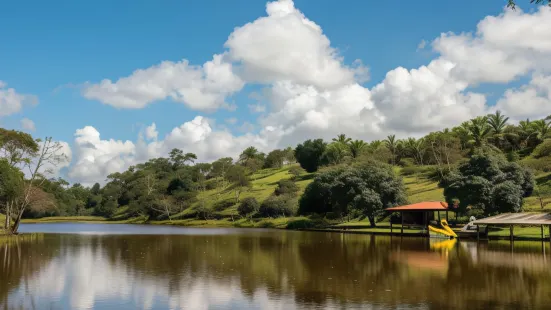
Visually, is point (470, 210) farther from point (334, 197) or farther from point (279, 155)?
point (279, 155)

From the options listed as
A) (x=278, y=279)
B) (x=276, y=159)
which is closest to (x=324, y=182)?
(x=278, y=279)

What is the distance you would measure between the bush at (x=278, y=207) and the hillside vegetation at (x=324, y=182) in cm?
21

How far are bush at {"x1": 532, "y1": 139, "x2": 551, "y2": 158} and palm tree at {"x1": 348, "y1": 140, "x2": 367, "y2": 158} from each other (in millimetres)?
35772

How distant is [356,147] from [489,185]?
54741 millimetres

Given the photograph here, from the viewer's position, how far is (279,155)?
153625 millimetres

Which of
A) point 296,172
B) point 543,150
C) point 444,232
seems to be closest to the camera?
point 444,232

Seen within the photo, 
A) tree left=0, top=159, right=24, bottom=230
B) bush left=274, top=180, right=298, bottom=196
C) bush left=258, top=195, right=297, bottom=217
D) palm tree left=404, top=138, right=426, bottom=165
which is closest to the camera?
tree left=0, top=159, right=24, bottom=230

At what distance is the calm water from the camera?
58.7 feet

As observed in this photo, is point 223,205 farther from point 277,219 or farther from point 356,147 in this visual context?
point 356,147

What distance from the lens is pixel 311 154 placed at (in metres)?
117

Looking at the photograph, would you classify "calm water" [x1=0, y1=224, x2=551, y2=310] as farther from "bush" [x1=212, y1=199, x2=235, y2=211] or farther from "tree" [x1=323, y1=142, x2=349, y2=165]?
"tree" [x1=323, y1=142, x2=349, y2=165]

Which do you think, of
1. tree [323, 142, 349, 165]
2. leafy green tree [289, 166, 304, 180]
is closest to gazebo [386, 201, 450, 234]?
tree [323, 142, 349, 165]

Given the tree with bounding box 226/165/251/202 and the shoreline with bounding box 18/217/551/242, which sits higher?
the tree with bounding box 226/165/251/202

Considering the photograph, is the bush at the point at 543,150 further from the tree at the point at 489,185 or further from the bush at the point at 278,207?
the bush at the point at 278,207
